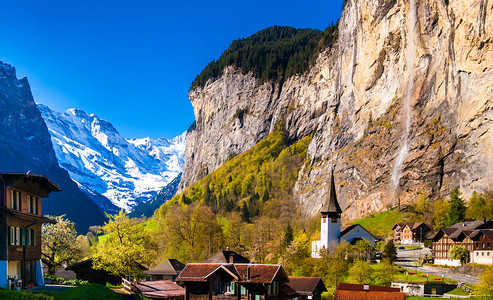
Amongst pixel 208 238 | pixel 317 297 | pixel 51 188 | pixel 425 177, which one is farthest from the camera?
pixel 425 177

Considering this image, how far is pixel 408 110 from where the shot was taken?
459 ft

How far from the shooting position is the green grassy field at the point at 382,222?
126m

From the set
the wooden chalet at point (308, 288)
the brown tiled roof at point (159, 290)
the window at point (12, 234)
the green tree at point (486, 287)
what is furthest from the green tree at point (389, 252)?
the window at point (12, 234)

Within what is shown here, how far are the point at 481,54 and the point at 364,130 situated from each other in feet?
164

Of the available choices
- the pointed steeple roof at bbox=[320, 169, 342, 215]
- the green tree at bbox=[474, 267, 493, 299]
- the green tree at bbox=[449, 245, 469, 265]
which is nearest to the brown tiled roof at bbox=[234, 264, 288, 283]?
the green tree at bbox=[474, 267, 493, 299]

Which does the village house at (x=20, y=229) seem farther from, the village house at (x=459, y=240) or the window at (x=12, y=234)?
the village house at (x=459, y=240)

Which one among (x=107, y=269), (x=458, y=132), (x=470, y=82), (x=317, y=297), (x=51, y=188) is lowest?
(x=317, y=297)

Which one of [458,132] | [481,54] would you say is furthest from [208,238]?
[481,54]

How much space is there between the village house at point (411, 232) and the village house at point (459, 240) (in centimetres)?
2239

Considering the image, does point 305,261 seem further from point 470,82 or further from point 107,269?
point 470,82

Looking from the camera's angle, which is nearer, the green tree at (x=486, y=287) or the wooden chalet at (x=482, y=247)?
the green tree at (x=486, y=287)

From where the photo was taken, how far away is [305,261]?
92688mm

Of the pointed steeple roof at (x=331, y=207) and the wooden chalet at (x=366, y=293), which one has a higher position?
the pointed steeple roof at (x=331, y=207)

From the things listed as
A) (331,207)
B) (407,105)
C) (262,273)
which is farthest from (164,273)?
(407,105)
